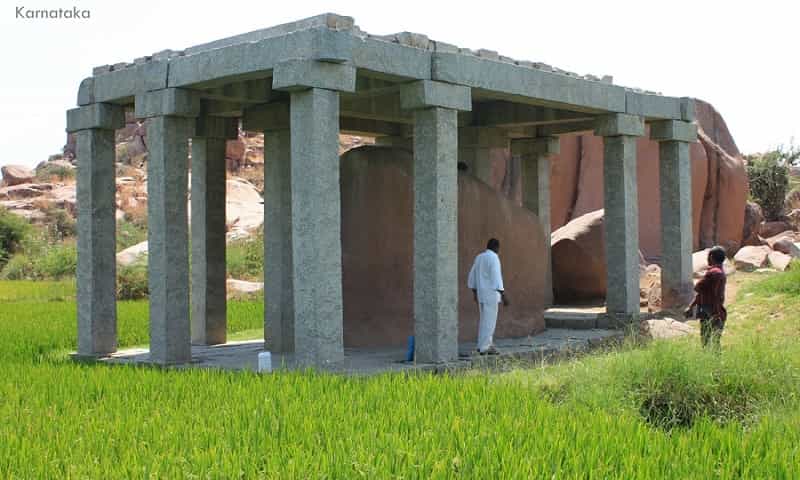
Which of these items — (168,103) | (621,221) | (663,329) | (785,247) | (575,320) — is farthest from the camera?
(785,247)

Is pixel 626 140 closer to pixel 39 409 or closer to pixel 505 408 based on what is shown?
pixel 505 408

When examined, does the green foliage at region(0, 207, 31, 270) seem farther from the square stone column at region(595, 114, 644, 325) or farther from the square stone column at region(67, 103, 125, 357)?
the square stone column at region(595, 114, 644, 325)

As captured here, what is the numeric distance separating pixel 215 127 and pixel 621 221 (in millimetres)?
6714

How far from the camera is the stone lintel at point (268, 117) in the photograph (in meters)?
13.7

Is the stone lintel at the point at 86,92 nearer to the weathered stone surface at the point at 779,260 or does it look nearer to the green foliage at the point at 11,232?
the weathered stone surface at the point at 779,260

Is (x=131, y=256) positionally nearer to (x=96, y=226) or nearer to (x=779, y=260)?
(x=96, y=226)

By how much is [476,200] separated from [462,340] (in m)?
2.11

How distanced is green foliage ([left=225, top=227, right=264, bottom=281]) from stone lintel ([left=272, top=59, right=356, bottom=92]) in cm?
2058

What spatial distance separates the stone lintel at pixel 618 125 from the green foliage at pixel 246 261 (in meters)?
17.2

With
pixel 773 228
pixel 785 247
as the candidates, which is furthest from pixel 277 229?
pixel 773 228

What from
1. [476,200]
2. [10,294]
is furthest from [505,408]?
[10,294]

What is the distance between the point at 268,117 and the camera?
45.4 ft

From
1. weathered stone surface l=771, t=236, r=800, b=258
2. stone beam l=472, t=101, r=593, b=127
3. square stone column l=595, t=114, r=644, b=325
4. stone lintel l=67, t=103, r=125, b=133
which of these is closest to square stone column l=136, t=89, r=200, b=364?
stone lintel l=67, t=103, r=125, b=133

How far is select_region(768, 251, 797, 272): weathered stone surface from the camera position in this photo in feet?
74.8
